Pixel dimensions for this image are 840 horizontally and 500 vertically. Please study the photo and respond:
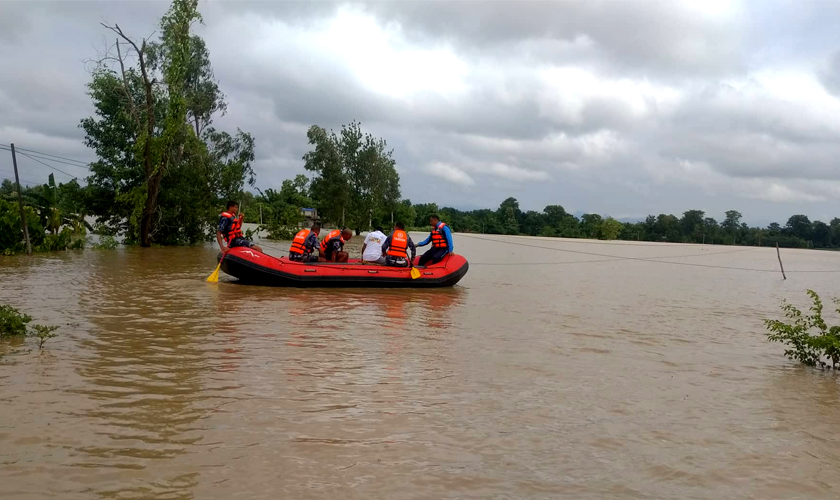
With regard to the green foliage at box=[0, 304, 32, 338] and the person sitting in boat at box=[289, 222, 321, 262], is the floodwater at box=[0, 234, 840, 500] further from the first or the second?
the person sitting in boat at box=[289, 222, 321, 262]

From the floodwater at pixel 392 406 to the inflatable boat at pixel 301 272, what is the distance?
78.2 inches

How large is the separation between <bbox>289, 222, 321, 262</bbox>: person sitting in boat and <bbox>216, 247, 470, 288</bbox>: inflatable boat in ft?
1.17

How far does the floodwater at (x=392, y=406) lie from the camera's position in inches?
153

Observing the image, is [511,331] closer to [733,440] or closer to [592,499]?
[733,440]

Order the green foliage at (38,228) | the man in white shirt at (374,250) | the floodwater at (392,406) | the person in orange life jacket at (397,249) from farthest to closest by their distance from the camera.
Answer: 1. the green foliage at (38,228)
2. the man in white shirt at (374,250)
3. the person in orange life jacket at (397,249)
4. the floodwater at (392,406)

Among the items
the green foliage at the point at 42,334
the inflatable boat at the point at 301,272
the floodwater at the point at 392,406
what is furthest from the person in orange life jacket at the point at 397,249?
the green foliage at the point at 42,334

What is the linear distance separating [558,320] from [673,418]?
5.21 m

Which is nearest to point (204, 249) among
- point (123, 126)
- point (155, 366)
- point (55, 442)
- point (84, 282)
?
point (123, 126)

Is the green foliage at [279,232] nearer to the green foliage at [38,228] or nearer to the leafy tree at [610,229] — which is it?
the green foliage at [38,228]

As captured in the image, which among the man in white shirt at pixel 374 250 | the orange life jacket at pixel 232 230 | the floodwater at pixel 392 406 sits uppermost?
the orange life jacket at pixel 232 230

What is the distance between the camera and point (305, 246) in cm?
1336

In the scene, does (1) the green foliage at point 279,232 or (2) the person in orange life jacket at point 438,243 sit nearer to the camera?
(2) the person in orange life jacket at point 438,243

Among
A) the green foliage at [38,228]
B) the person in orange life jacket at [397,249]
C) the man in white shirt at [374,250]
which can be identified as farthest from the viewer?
the green foliage at [38,228]

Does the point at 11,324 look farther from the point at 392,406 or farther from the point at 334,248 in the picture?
the point at 334,248
